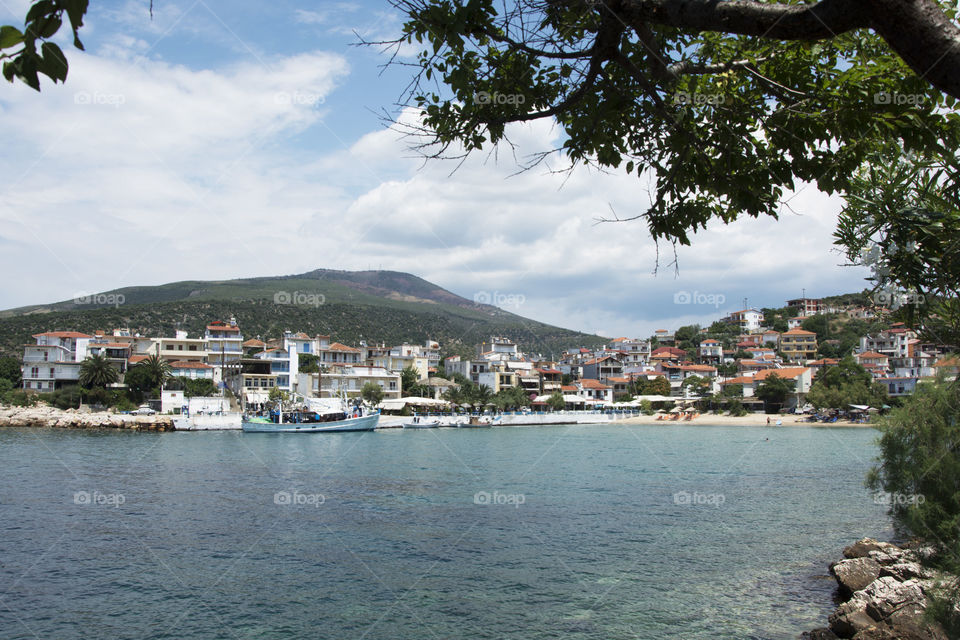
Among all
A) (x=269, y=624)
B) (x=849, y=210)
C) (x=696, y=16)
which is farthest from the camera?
(x=269, y=624)

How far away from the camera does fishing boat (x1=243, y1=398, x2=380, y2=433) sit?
57000 mm

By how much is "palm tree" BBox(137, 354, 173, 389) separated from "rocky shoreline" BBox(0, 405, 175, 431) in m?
7.52

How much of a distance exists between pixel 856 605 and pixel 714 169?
9324mm

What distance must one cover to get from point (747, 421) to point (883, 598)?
61271 millimetres

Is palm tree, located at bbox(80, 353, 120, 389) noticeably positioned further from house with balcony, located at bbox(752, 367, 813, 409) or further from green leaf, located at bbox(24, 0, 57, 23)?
house with balcony, located at bbox(752, 367, 813, 409)

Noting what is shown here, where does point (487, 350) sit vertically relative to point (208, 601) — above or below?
above

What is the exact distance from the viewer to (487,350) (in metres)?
96.6

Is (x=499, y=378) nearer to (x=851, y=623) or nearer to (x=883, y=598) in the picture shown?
(x=883, y=598)

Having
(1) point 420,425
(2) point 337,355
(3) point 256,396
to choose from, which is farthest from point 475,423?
(3) point 256,396

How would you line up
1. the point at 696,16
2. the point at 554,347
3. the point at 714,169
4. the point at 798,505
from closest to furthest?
1. the point at 696,16
2. the point at 714,169
3. the point at 798,505
4. the point at 554,347

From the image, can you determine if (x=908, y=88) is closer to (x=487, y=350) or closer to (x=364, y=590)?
(x=364, y=590)

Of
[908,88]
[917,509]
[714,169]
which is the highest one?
[908,88]

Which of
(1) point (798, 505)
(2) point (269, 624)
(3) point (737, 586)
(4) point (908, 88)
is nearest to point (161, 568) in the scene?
(2) point (269, 624)

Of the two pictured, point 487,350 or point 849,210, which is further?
point 487,350
